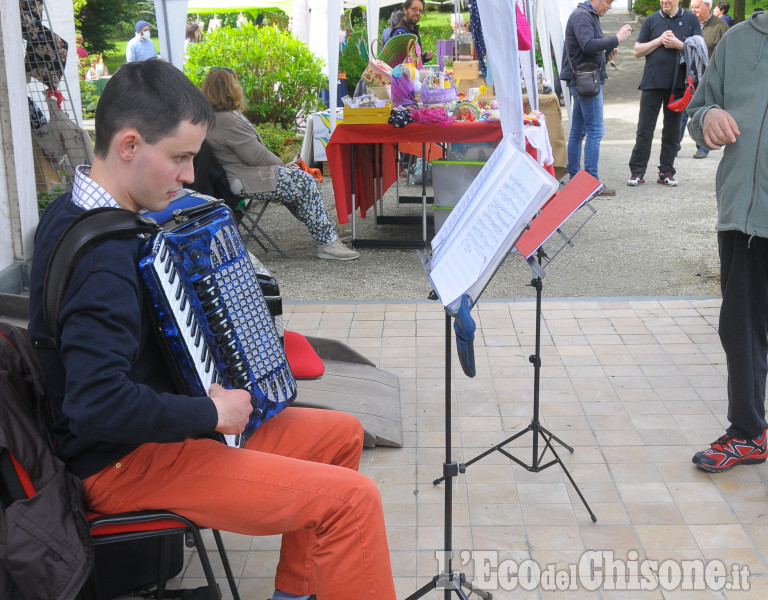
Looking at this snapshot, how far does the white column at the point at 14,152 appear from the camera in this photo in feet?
15.2

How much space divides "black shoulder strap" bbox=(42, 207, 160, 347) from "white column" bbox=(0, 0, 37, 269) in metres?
3.22

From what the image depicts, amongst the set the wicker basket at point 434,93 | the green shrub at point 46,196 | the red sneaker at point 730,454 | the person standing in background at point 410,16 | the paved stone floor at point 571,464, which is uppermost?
the person standing in background at point 410,16

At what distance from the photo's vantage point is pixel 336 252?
6.75 meters

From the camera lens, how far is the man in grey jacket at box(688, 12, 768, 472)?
3001 mm

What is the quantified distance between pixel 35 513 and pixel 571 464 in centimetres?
223

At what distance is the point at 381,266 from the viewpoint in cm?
655

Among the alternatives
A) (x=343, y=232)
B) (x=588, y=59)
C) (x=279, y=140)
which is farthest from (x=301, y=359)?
(x=279, y=140)

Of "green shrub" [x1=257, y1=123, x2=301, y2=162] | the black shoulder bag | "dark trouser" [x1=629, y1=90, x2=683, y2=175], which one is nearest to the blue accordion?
the black shoulder bag

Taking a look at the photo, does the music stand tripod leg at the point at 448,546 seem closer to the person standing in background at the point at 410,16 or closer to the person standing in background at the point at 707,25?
the person standing in background at the point at 410,16

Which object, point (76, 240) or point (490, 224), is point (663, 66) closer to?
point (490, 224)

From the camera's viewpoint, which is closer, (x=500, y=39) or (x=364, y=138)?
(x=500, y=39)

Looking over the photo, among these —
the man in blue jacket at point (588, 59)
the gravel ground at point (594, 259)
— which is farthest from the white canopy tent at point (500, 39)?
the gravel ground at point (594, 259)

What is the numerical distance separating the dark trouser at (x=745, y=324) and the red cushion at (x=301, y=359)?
66.6 inches

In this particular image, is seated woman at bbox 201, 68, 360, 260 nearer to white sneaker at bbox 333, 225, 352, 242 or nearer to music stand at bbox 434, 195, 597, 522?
white sneaker at bbox 333, 225, 352, 242
